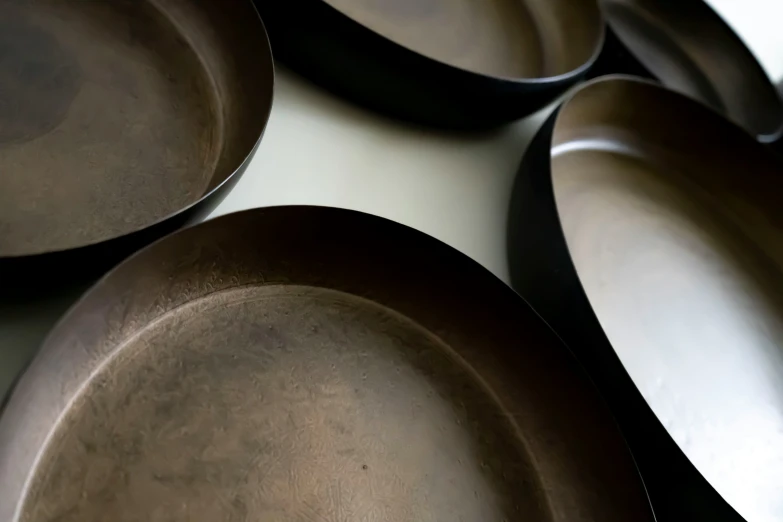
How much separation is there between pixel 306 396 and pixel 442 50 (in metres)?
0.47

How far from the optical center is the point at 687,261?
0.83 meters

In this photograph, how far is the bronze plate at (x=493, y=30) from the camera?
0.81 m

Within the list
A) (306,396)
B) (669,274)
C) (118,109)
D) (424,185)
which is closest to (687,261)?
(669,274)

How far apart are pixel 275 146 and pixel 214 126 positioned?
7 centimetres

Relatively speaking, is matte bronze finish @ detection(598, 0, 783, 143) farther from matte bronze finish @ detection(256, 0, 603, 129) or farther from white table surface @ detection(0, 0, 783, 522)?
white table surface @ detection(0, 0, 783, 522)

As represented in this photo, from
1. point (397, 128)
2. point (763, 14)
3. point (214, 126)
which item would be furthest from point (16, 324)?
point (763, 14)

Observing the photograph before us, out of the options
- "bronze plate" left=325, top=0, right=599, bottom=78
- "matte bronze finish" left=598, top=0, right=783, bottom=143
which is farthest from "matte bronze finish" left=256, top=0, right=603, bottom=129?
"matte bronze finish" left=598, top=0, right=783, bottom=143

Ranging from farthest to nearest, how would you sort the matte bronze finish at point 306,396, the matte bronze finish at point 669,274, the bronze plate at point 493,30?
the bronze plate at point 493,30 < the matte bronze finish at point 669,274 < the matte bronze finish at point 306,396

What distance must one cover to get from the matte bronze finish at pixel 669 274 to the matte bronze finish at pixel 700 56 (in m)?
0.12

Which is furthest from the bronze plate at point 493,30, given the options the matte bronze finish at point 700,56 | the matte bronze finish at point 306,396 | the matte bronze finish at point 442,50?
the matte bronze finish at point 306,396

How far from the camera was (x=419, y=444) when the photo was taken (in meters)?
0.58

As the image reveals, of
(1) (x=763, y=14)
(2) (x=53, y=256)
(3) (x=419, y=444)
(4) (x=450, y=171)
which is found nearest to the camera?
(2) (x=53, y=256)

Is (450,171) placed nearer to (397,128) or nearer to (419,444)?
(397,128)

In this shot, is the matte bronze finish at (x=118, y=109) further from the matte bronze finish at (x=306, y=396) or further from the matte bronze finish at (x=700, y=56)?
the matte bronze finish at (x=700, y=56)
